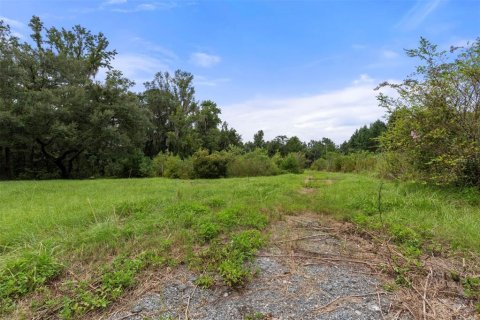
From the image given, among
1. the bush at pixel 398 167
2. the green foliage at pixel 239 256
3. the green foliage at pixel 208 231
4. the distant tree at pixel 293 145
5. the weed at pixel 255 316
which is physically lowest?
the weed at pixel 255 316

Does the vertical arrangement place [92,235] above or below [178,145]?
below

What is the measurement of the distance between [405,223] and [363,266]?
1369mm

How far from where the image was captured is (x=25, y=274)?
2355 mm

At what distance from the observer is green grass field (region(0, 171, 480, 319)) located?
7.51 ft

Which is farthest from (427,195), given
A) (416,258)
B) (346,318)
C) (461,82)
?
(346,318)

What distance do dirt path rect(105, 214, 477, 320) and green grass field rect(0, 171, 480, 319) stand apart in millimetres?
171

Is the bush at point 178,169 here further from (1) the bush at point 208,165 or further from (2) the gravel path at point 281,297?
(2) the gravel path at point 281,297

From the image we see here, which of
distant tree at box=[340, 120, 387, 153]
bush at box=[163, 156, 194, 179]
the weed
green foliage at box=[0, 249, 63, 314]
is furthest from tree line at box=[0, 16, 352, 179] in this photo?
distant tree at box=[340, 120, 387, 153]

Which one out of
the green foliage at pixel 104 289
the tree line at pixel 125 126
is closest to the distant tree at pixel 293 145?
the tree line at pixel 125 126

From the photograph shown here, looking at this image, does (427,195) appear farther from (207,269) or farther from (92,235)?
(92,235)

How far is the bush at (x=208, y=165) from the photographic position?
548 inches

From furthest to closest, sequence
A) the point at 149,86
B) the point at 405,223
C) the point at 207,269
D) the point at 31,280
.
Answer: the point at 149,86 → the point at 405,223 → the point at 207,269 → the point at 31,280

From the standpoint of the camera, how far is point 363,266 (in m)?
2.57

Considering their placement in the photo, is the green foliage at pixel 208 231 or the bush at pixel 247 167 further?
the bush at pixel 247 167
